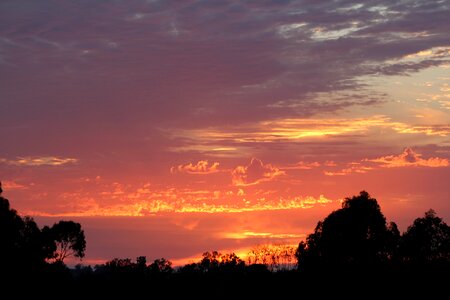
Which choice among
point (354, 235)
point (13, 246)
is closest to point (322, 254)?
point (354, 235)

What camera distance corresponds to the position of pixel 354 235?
165 metres

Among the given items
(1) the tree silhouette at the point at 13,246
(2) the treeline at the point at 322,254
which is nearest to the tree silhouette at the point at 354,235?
(2) the treeline at the point at 322,254

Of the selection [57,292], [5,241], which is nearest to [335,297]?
[57,292]

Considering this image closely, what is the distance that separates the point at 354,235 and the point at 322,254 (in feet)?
27.8

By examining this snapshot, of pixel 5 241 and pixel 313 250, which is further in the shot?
pixel 313 250

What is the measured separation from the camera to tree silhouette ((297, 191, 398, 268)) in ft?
543

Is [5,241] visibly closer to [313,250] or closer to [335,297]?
[335,297]

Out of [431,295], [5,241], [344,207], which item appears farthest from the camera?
[344,207]

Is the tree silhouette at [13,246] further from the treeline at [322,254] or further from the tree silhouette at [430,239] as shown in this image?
the tree silhouette at [430,239]

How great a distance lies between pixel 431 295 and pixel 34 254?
72285 mm

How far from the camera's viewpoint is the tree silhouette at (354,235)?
166 m

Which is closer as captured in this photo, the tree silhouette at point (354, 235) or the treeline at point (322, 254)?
the treeline at point (322, 254)

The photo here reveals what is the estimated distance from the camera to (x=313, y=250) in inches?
6683

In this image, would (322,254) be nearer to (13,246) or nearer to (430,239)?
(430,239)
